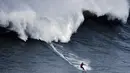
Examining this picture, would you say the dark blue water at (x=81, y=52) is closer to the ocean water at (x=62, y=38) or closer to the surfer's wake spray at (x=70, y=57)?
the ocean water at (x=62, y=38)

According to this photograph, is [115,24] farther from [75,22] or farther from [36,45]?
[36,45]

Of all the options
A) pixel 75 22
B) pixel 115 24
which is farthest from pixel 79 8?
pixel 115 24

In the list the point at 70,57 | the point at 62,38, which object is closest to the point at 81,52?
the point at 70,57

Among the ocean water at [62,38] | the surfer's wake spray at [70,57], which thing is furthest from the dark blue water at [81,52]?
the surfer's wake spray at [70,57]

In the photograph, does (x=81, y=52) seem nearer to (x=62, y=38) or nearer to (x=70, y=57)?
(x=70, y=57)

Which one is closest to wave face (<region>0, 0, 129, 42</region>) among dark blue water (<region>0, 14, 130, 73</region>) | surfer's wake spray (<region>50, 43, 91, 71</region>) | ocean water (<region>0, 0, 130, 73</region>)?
ocean water (<region>0, 0, 130, 73</region>)

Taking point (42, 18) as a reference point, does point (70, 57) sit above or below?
below
